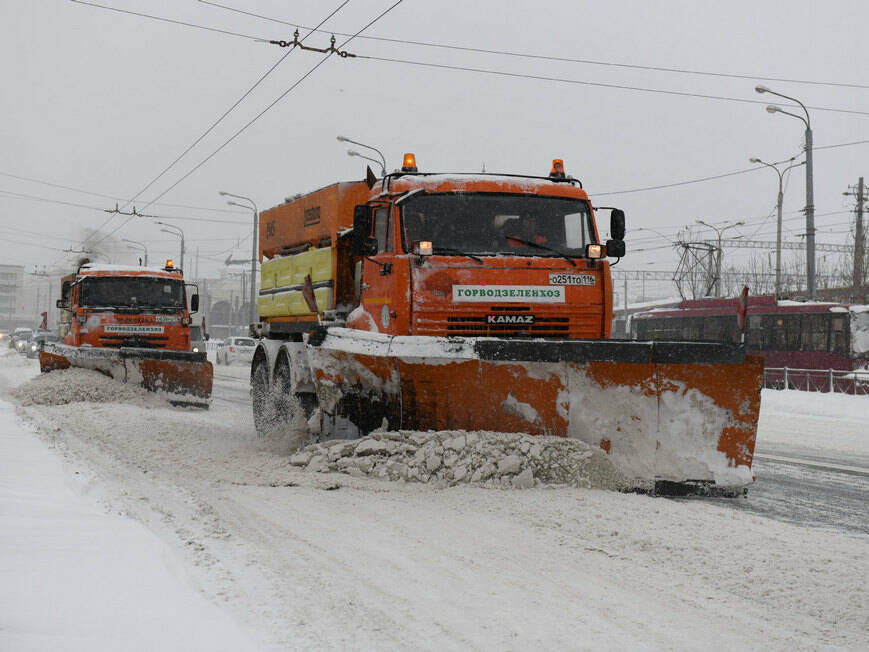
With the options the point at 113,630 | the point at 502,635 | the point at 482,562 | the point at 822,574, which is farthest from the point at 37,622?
the point at 822,574

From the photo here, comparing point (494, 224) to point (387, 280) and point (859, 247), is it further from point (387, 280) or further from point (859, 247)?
point (859, 247)


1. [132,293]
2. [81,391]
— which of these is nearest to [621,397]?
[81,391]

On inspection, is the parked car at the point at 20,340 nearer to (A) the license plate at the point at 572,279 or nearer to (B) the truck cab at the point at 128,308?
(B) the truck cab at the point at 128,308

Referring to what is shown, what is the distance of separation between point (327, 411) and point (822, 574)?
463 centimetres

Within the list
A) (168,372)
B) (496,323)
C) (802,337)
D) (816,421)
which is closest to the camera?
(496,323)

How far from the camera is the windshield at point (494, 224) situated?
774 centimetres

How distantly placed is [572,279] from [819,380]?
20.2m

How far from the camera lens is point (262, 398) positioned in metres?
11.0

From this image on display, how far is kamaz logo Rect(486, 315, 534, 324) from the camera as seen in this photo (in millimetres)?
7406

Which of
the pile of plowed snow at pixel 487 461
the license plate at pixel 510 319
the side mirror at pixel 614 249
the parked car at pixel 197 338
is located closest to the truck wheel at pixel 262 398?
the pile of plowed snow at pixel 487 461

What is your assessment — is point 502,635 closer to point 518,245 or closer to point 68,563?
point 68,563

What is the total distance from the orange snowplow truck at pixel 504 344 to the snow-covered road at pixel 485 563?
1.96 ft

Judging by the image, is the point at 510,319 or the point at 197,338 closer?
the point at 510,319

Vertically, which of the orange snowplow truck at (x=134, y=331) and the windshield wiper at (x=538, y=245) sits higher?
the windshield wiper at (x=538, y=245)
